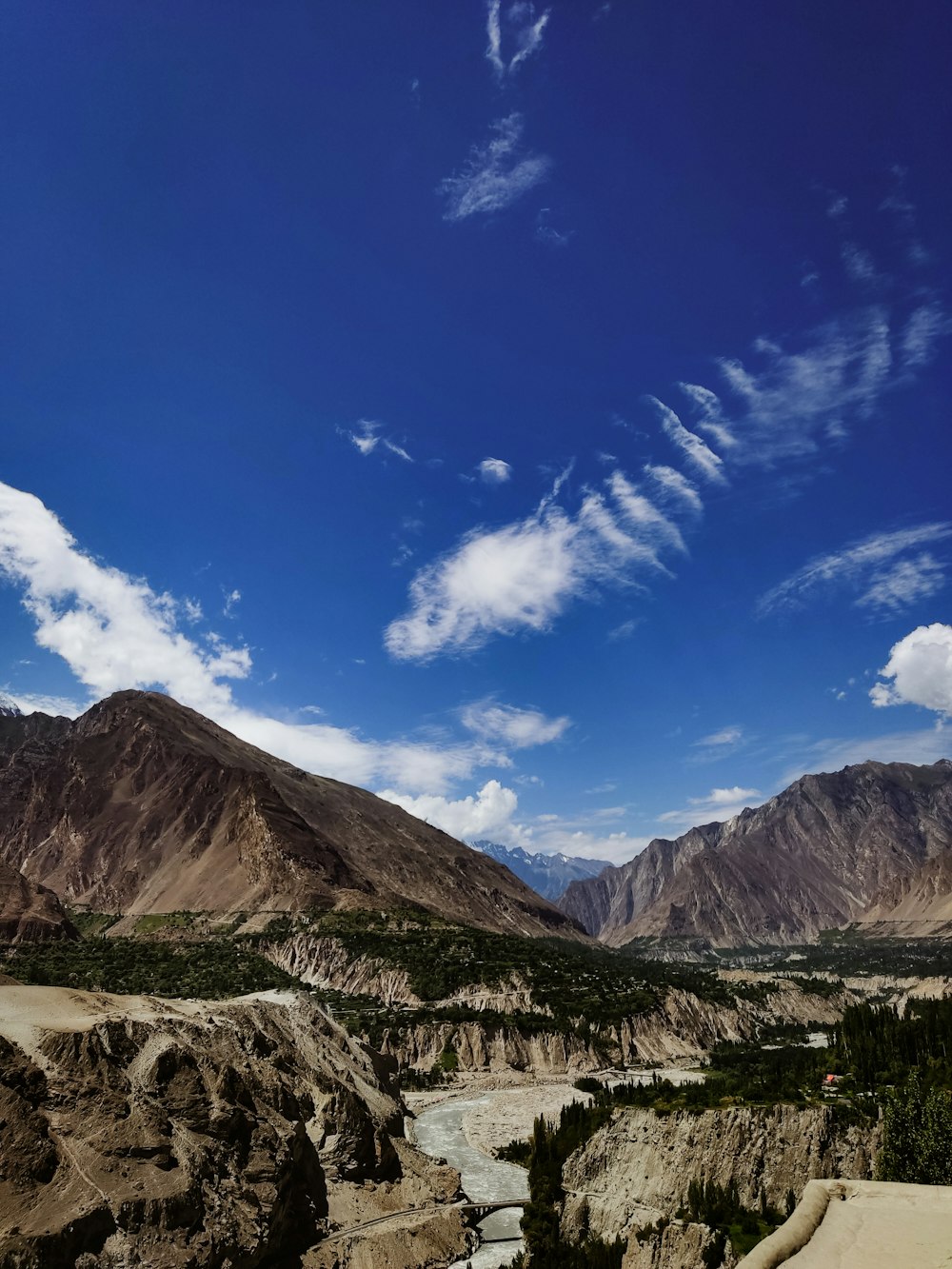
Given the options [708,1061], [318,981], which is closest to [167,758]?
[318,981]

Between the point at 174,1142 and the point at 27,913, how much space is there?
95873mm

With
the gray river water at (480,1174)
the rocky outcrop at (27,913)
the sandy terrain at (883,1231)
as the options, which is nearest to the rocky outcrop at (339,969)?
the gray river water at (480,1174)

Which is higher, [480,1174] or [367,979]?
[367,979]

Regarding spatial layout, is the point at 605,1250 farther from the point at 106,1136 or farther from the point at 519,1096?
the point at 519,1096

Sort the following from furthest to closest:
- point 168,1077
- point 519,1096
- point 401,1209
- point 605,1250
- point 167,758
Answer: point 167,758 → point 519,1096 → point 401,1209 → point 605,1250 → point 168,1077

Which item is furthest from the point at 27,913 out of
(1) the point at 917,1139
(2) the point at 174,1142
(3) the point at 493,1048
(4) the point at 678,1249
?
(1) the point at 917,1139

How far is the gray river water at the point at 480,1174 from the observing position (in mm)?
37219

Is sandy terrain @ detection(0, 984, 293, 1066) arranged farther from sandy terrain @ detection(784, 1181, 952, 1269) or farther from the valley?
sandy terrain @ detection(784, 1181, 952, 1269)

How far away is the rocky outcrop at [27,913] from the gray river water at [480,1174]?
214 feet

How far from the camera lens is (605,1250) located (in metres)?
33.2

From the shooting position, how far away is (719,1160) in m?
34.6

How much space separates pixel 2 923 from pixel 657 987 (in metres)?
85.7

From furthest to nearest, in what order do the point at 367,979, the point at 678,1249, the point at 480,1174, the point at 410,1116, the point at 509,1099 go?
the point at 367,979 → the point at 509,1099 → the point at 410,1116 → the point at 480,1174 → the point at 678,1249

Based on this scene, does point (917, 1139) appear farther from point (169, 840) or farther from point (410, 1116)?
point (169, 840)
